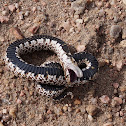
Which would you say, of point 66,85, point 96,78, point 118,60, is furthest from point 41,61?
point 118,60

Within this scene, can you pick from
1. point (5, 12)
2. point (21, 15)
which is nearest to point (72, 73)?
point (21, 15)

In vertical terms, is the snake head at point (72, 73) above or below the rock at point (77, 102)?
above

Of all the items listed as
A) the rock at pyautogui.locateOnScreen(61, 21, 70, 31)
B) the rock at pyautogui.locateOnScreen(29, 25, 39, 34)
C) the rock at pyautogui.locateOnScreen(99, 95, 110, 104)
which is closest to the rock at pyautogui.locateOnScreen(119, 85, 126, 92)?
the rock at pyautogui.locateOnScreen(99, 95, 110, 104)

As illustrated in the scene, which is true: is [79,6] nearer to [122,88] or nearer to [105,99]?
[122,88]

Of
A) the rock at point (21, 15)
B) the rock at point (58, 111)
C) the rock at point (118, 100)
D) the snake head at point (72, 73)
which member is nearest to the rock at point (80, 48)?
the snake head at point (72, 73)

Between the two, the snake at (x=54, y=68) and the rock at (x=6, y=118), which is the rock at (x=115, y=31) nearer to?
the snake at (x=54, y=68)

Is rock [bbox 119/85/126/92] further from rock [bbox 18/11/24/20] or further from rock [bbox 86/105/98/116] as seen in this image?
rock [bbox 18/11/24/20]
